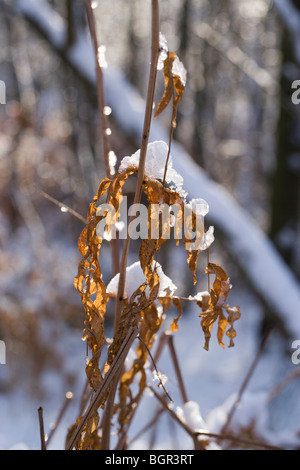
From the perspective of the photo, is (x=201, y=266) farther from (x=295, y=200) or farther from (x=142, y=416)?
(x=142, y=416)

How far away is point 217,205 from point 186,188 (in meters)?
0.29

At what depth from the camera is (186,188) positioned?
194cm

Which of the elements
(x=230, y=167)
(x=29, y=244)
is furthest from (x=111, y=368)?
(x=230, y=167)

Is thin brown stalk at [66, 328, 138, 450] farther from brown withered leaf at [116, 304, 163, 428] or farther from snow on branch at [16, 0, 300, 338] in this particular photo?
snow on branch at [16, 0, 300, 338]

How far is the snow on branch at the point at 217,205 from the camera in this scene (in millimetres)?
2078

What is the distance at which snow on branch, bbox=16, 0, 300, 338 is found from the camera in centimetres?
208
